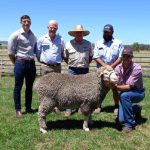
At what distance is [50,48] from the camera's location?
29.8 feet

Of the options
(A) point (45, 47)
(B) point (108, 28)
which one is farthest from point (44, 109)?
(B) point (108, 28)

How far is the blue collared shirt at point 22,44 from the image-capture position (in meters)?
9.31

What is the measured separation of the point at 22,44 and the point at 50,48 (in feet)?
2.52

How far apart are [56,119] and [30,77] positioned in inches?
51.0

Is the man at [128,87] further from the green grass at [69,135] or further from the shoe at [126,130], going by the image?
the green grass at [69,135]

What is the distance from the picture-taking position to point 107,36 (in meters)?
9.61

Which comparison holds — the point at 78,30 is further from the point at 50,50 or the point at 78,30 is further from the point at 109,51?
the point at 109,51

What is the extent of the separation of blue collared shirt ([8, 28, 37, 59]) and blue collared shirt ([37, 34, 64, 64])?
0.92 feet

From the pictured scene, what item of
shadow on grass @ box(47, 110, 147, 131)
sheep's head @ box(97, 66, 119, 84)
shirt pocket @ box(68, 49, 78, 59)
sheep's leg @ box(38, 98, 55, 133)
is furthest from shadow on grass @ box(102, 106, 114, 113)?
sheep's leg @ box(38, 98, 55, 133)

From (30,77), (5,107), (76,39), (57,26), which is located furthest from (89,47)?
(5,107)

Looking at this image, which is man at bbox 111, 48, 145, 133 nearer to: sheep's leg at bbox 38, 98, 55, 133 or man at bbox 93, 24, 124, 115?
man at bbox 93, 24, 124, 115

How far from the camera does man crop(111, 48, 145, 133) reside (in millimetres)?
8250

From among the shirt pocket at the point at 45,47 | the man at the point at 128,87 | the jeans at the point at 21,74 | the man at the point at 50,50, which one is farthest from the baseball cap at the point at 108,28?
the jeans at the point at 21,74

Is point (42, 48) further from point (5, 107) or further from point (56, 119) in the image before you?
point (5, 107)
